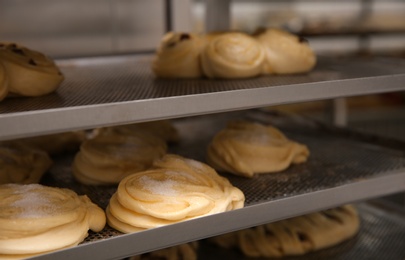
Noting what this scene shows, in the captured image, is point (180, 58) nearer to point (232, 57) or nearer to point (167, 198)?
point (232, 57)

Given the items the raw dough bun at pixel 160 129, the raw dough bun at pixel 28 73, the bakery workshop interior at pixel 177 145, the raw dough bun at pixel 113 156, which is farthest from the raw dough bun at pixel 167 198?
the raw dough bun at pixel 160 129

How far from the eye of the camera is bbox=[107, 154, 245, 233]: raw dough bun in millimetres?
1072

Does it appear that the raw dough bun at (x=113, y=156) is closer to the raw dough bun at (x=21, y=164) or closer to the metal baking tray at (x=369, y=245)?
the raw dough bun at (x=21, y=164)

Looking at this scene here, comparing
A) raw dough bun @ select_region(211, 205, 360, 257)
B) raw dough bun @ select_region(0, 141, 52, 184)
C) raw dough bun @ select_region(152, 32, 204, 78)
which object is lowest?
raw dough bun @ select_region(211, 205, 360, 257)

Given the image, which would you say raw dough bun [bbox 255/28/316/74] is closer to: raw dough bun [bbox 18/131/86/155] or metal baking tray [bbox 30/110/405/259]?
metal baking tray [bbox 30/110/405/259]

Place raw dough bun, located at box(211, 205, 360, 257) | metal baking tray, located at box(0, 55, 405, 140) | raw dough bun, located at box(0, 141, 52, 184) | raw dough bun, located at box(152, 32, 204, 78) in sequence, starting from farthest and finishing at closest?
raw dough bun, located at box(211, 205, 360, 257) → raw dough bun, located at box(152, 32, 204, 78) → raw dough bun, located at box(0, 141, 52, 184) → metal baking tray, located at box(0, 55, 405, 140)

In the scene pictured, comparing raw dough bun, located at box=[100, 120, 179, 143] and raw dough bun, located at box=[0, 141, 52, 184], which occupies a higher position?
raw dough bun, located at box=[0, 141, 52, 184]

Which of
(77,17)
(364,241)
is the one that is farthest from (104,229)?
(77,17)

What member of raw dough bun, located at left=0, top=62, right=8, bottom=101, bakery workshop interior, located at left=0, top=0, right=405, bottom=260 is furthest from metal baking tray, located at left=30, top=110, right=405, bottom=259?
raw dough bun, located at left=0, top=62, right=8, bottom=101

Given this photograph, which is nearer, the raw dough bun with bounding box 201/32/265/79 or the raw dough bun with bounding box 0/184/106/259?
the raw dough bun with bounding box 0/184/106/259

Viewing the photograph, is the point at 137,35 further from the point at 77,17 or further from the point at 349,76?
the point at 349,76

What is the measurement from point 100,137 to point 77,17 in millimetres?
651

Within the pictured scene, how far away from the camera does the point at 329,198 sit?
1261mm

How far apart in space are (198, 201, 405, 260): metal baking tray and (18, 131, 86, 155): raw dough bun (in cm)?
52
